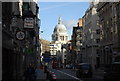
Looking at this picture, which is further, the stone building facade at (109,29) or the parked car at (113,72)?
the stone building facade at (109,29)

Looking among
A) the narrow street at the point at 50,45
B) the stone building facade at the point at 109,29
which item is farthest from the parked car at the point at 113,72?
the stone building facade at the point at 109,29

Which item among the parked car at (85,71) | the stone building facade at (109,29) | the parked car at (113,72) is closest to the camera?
the parked car at (113,72)

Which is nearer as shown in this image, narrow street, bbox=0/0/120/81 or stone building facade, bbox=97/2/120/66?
narrow street, bbox=0/0/120/81

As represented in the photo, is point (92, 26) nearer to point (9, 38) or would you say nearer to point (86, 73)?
point (86, 73)

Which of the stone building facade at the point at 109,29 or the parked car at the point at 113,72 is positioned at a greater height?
the stone building facade at the point at 109,29

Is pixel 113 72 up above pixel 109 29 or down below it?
below

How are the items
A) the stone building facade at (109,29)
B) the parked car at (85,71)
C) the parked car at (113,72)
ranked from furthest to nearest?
1. the stone building facade at (109,29)
2. the parked car at (85,71)
3. the parked car at (113,72)

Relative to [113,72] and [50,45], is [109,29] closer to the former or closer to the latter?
[50,45]

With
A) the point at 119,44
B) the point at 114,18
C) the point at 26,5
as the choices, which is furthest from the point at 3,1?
the point at 114,18

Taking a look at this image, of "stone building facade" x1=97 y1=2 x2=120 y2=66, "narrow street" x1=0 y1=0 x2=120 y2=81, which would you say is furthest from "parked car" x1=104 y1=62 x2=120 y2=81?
"stone building facade" x1=97 y1=2 x2=120 y2=66

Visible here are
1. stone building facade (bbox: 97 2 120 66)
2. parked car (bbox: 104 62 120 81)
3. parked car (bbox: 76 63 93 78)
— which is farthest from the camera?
stone building facade (bbox: 97 2 120 66)

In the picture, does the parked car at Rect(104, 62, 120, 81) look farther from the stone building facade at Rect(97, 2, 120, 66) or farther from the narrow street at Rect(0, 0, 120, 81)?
the stone building facade at Rect(97, 2, 120, 66)

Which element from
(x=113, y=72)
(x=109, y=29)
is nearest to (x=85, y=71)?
(x=113, y=72)

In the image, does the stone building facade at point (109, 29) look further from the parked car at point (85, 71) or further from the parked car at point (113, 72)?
the parked car at point (113, 72)
